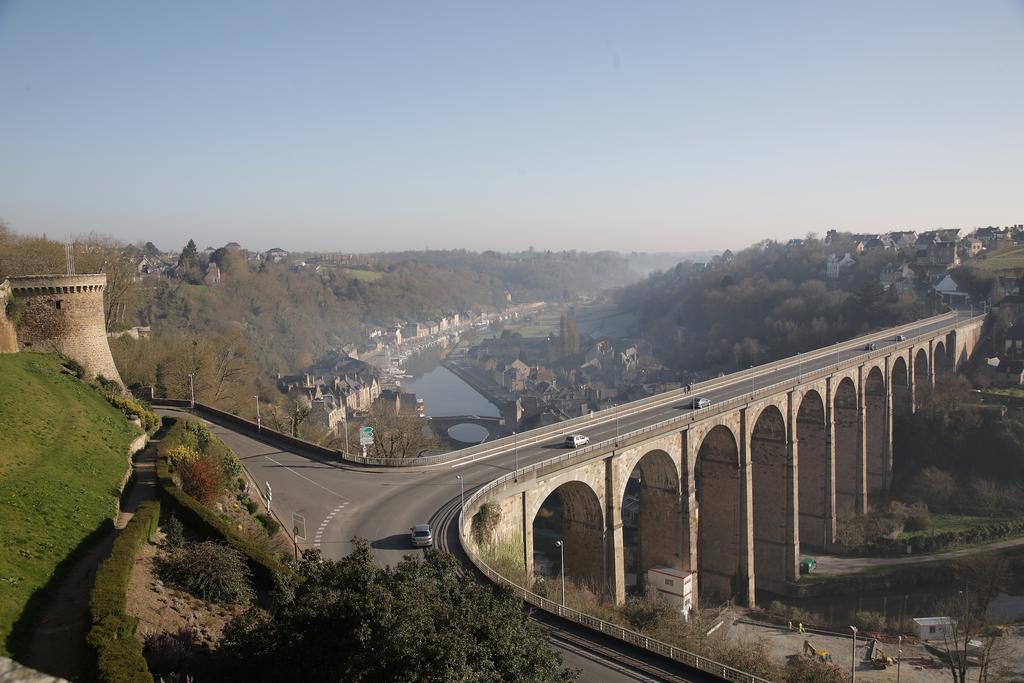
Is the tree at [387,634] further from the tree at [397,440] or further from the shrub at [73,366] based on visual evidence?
the tree at [397,440]

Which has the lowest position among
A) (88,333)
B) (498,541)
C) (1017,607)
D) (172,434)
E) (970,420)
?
(1017,607)

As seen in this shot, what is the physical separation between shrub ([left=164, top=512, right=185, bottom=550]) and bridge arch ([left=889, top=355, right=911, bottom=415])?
47.5m

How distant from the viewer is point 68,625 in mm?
11109

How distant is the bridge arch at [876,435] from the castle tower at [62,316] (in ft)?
141

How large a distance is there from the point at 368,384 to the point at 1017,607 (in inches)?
2288

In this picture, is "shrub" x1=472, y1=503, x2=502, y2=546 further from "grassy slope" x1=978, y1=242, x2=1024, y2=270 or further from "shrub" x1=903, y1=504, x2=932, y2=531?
"grassy slope" x1=978, y1=242, x2=1024, y2=270

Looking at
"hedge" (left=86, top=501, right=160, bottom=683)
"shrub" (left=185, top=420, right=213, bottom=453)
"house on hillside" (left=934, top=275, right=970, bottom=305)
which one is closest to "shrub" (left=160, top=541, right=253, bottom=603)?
"hedge" (left=86, top=501, right=160, bottom=683)

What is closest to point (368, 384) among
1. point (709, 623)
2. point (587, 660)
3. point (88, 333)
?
point (88, 333)

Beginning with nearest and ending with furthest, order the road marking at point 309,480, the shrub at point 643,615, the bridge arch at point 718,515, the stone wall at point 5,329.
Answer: the shrub at point 643,615, the road marking at point 309,480, the stone wall at point 5,329, the bridge arch at point 718,515

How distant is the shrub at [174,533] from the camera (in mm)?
15203

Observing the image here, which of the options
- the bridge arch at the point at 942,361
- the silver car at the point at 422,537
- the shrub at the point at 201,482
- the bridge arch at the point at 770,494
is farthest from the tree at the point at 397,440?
the bridge arch at the point at 942,361

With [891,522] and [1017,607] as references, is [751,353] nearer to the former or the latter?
[891,522]

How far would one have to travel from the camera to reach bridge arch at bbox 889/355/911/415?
50156 millimetres

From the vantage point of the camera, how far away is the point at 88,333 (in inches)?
1077
